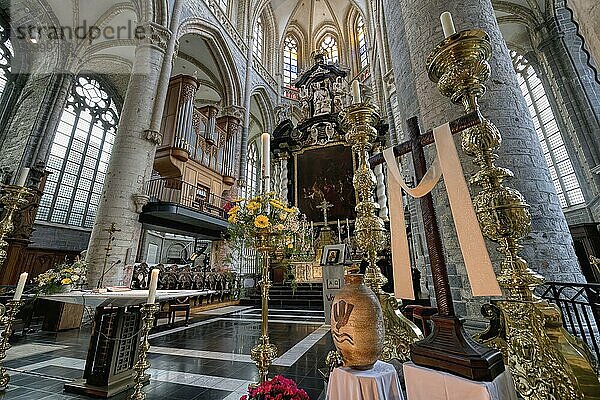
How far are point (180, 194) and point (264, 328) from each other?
27.0 feet

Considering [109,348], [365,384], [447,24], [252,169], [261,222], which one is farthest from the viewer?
[252,169]

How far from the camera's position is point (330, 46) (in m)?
19.9

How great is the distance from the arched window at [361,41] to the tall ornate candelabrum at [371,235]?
57.4 feet

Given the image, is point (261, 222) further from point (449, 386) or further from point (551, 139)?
point (551, 139)

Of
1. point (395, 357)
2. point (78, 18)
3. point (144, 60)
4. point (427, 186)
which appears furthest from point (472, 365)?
point (78, 18)

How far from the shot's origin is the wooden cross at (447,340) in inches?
35.5

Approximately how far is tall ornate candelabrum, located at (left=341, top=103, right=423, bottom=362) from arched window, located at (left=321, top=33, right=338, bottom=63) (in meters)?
20.0

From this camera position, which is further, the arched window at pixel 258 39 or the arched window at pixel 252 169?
the arched window at pixel 252 169

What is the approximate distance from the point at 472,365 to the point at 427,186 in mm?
810

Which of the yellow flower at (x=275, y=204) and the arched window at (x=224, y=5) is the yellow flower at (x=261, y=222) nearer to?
the yellow flower at (x=275, y=204)

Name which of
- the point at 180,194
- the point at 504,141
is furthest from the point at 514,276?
the point at 180,194

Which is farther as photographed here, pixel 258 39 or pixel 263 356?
pixel 258 39

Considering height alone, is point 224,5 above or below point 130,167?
above

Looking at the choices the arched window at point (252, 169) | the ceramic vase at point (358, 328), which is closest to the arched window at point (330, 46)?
the arched window at point (252, 169)
